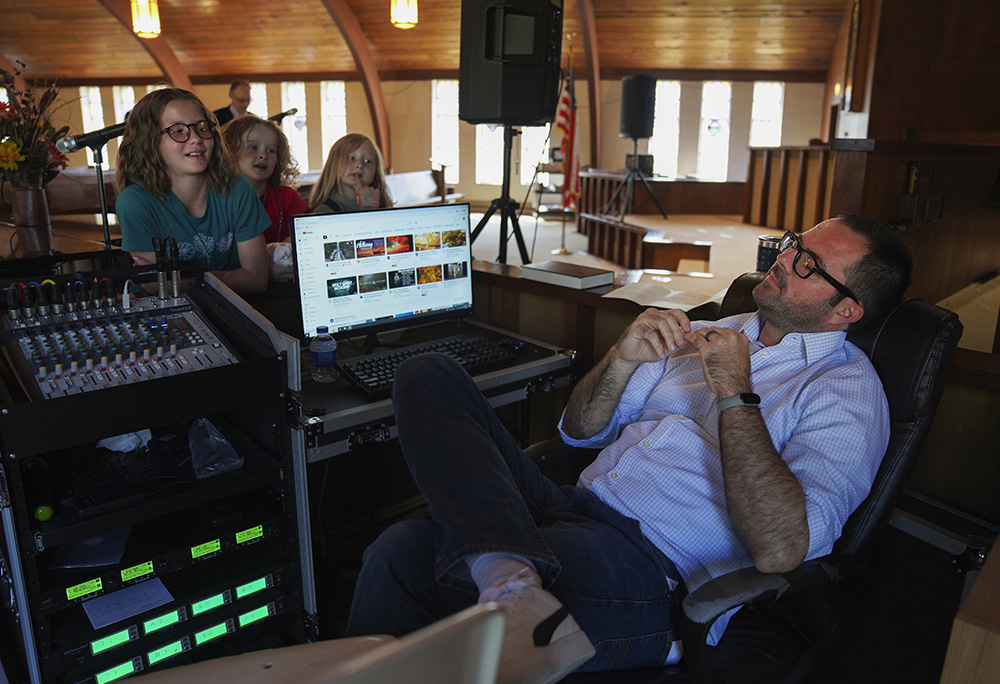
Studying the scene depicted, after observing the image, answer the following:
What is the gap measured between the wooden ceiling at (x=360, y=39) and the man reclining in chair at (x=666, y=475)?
888 cm

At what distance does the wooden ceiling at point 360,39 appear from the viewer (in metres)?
9.69

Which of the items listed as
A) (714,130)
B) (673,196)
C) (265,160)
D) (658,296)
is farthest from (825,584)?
(714,130)

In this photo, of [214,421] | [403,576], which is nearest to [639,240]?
[214,421]

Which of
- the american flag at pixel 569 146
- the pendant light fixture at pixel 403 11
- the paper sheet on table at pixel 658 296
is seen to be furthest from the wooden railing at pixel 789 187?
the paper sheet on table at pixel 658 296

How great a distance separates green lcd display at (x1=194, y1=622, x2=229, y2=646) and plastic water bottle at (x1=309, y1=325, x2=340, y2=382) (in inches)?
24.6

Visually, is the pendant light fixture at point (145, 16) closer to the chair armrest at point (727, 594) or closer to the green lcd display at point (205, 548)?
the green lcd display at point (205, 548)

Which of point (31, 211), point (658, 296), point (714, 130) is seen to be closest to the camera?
point (658, 296)

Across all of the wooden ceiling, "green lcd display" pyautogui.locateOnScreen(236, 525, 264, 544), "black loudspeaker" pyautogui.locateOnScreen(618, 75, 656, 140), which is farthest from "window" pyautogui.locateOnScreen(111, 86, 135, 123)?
"green lcd display" pyautogui.locateOnScreen(236, 525, 264, 544)

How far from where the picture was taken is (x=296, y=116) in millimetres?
12984

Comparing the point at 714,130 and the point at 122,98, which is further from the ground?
the point at 122,98

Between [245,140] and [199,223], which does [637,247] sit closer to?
[245,140]

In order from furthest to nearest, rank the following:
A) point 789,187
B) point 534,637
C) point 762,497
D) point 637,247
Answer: point 789,187, point 637,247, point 762,497, point 534,637

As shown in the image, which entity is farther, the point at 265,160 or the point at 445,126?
the point at 445,126

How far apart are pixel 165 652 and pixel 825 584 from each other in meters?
1.33
